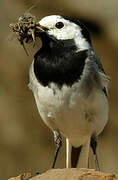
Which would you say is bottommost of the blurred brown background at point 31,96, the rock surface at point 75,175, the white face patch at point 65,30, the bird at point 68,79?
the blurred brown background at point 31,96

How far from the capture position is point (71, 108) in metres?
7.23

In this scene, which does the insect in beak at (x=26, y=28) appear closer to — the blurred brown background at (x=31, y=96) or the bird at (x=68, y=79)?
the bird at (x=68, y=79)

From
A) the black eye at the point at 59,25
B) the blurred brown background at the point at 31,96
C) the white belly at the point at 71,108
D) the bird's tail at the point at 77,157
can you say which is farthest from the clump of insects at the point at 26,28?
the blurred brown background at the point at 31,96

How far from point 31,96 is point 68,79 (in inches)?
212

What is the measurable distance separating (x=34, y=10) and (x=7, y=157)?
2.60 metres

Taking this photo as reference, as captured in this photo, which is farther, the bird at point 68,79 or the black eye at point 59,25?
the black eye at point 59,25

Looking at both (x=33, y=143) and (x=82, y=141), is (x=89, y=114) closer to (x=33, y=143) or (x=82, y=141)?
(x=82, y=141)

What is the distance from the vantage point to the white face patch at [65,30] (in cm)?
734

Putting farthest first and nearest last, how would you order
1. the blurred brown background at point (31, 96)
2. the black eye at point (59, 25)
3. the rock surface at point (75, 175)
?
the blurred brown background at point (31, 96), the black eye at point (59, 25), the rock surface at point (75, 175)

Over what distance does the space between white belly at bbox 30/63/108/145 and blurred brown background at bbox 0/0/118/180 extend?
181 inches

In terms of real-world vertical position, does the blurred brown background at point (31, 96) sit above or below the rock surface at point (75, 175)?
below

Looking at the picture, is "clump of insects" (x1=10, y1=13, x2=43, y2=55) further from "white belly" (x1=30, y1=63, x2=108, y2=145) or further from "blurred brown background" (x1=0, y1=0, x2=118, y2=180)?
"blurred brown background" (x1=0, y1=0, x2=118, y2=180)

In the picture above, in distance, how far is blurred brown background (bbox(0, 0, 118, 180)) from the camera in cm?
1205

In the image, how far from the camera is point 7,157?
12.7 metres
